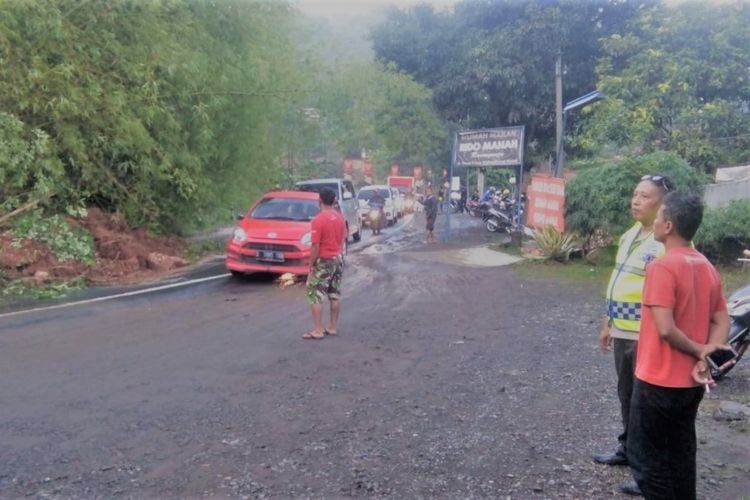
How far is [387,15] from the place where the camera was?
3628cm

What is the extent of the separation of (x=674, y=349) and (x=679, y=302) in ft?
0.72

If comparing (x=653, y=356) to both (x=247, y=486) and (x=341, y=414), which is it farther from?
(x=341, y=414)

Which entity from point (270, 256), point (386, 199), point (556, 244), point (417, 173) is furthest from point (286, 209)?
point (417, 173)

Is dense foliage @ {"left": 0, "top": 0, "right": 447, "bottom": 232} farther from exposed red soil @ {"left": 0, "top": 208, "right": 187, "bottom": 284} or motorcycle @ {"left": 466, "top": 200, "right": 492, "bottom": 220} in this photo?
motorcycle @ {"left": 466, "top": 200, "right": 492, "bottom": 220}

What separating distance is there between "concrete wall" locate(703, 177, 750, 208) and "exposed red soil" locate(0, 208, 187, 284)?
1107 centimetres

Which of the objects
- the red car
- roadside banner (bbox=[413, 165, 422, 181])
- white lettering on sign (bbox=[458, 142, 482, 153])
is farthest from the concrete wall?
roadside banner (bbox=[413, 165, 422, 181])

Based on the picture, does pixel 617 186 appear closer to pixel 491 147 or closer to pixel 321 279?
pixel 491 147

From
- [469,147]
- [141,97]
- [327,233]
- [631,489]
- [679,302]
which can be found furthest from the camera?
[469,147]

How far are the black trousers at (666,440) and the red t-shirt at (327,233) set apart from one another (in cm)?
516

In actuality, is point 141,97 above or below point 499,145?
above

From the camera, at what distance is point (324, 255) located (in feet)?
28.1

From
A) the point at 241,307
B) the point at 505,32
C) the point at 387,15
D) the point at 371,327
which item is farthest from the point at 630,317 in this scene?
the point at 387,15

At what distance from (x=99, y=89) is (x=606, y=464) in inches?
455

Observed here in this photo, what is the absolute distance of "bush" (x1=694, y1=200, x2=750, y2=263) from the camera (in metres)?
13.6
